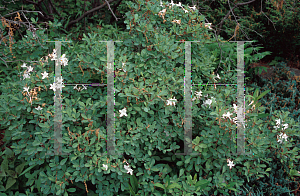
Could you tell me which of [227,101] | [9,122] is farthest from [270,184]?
[9,122]

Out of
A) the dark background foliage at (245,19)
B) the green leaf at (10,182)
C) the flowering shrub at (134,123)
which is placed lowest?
the green leaf at (10,182)

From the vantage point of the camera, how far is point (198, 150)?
2.07 metres

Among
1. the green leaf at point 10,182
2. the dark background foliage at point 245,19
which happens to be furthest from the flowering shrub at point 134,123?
the dark background foliage at point 245,19

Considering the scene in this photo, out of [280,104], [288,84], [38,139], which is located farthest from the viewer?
[288,84]

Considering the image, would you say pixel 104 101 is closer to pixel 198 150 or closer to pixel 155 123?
pixel 155 123

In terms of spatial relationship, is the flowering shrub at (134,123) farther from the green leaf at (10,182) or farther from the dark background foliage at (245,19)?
the dark background foliage at (245,19)

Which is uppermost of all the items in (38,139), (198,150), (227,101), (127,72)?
(127,72)

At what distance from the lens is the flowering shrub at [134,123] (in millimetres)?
1874

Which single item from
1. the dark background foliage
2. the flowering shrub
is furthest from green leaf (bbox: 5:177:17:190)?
the dark background foliage

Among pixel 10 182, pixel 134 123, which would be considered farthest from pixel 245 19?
pixel 10 182

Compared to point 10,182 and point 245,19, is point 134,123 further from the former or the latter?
point 245,19

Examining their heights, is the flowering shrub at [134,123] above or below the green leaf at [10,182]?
above

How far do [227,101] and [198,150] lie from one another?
551 mm

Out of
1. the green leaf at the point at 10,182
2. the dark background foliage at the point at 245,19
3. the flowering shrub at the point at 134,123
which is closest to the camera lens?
A: the flowering shrub at the point at 134,123
